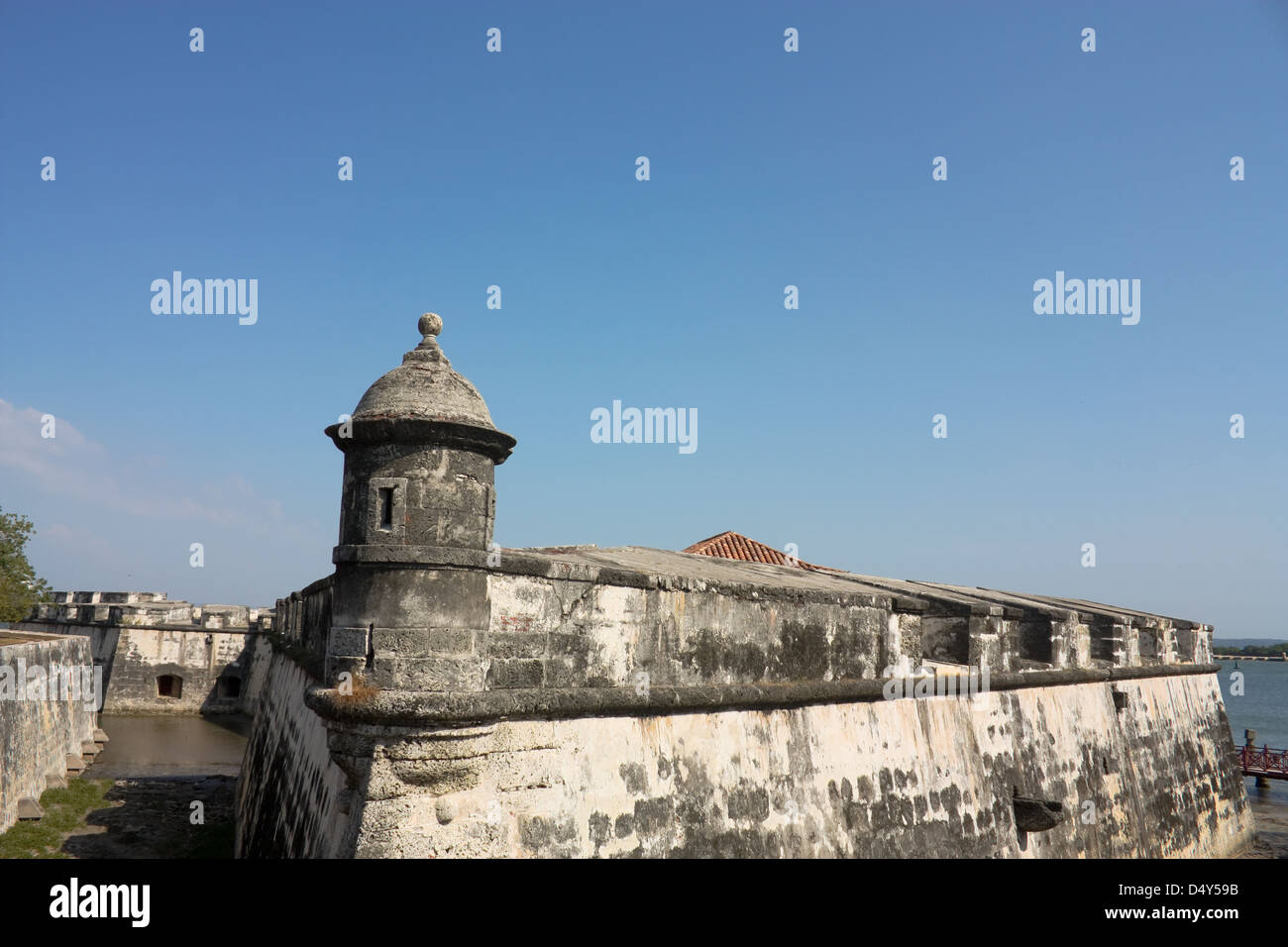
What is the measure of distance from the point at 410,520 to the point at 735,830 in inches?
145

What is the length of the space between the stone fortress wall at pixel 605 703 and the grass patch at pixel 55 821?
3.91m

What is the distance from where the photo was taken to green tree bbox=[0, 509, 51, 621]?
22.9m

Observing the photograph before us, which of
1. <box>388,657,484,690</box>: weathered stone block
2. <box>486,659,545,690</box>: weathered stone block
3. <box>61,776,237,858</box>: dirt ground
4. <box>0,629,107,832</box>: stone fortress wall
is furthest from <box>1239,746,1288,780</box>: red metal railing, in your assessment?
<box>0,629,107,832</box>: stone fortress wall

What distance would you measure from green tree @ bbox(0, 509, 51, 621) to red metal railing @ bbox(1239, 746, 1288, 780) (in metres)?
35.1

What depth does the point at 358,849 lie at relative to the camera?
502 cm

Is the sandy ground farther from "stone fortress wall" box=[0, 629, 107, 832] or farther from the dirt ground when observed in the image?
"stone fortress wall" box=[0, 629, 107, 832]

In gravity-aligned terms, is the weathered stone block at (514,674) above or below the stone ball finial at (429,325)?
below

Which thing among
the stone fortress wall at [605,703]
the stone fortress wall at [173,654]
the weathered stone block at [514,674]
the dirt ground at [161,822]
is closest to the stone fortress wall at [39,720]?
the dirt ground at [161,822]

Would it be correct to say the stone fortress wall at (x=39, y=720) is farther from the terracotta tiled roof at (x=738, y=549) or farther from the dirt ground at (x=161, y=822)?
the terracotta tiled roof at (x=738, y=549)

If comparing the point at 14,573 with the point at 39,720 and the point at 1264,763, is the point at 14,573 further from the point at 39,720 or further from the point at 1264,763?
the point at 1264,763

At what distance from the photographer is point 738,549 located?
18.6 meters

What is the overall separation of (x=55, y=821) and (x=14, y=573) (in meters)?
12.7

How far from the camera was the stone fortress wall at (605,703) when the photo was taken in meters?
5.31
